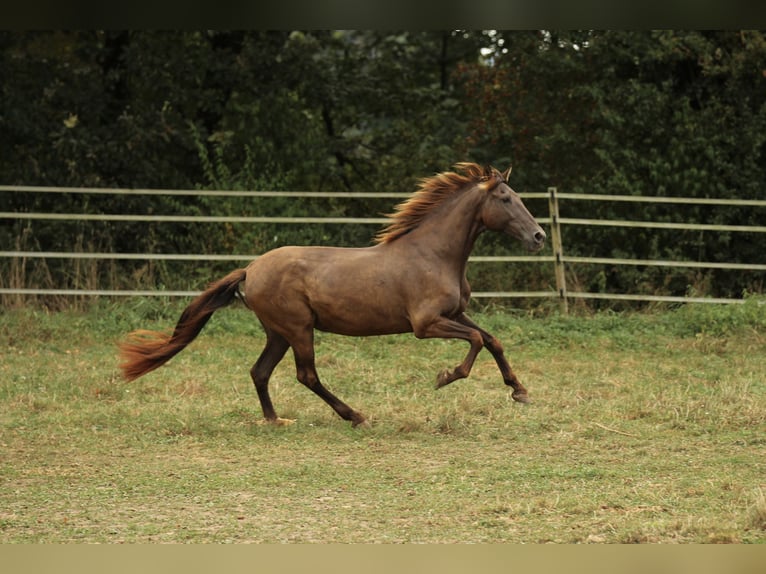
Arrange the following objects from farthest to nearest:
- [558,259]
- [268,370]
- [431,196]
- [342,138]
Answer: [342,138], [558,259], [431,196], [268,370]

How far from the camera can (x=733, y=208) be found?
13328mm

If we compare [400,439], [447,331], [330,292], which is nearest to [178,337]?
[330,292]

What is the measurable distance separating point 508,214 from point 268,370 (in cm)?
198

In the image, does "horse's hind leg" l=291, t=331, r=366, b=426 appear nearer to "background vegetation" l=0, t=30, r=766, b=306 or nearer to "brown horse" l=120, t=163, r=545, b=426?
"brown horse" l=120, t=163, r=545, b=426

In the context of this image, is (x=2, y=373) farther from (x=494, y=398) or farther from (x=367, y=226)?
(x=367, y=226)

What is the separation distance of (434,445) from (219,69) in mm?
9702

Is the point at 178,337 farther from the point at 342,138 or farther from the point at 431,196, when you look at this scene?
the point at 342,138

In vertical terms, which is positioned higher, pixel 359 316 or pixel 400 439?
pixel 359 316

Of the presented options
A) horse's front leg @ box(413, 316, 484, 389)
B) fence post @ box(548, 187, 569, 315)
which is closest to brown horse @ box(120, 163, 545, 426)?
horse's front leg @ box(413, 316, 484, 389)

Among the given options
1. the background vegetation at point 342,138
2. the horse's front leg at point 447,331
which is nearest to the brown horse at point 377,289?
the horse's front leg at point 447,331

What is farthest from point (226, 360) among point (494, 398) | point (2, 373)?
point (494, 398)

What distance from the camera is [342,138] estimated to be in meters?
16.2

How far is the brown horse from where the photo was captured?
6.77 meters

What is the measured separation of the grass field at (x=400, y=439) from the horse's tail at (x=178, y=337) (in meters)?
0.46
